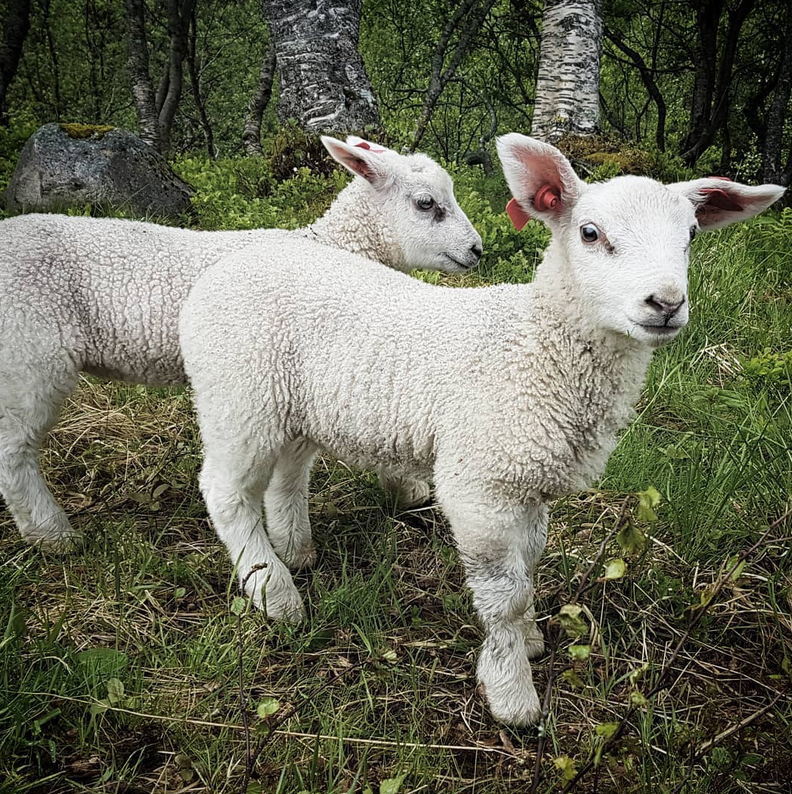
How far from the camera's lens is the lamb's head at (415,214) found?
3.70m

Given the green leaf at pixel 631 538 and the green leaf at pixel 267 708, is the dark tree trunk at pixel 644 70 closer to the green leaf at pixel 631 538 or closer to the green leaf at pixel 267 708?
the green leaf at pixel 631 538

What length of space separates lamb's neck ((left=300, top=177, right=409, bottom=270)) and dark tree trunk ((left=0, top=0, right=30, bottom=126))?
7121mm

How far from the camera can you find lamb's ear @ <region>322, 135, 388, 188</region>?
11.4ft

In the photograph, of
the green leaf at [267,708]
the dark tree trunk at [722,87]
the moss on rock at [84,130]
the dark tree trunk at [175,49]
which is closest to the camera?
the green leaf at [267,708]

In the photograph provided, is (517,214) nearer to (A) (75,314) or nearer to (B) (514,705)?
(B) (514,705)

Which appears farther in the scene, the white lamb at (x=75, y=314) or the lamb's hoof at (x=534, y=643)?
the white lamb at (x=75, y=314)

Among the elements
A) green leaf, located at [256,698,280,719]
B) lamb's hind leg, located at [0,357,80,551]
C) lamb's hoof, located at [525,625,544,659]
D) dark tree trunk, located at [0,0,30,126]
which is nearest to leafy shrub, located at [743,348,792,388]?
lamb's hoof, located at [525,625,544,659]

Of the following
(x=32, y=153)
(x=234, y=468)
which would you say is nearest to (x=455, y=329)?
(x=234, y=468)

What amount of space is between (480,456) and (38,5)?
52.7 ft

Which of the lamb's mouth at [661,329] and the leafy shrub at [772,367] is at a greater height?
the lamb's mouth at [661,329]

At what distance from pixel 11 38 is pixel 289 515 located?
8.94 m

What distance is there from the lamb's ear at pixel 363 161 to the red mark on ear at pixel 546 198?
5.18 ft

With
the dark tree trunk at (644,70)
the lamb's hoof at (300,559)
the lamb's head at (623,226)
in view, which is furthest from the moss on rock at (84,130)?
the dark tree trunk at (644,70)

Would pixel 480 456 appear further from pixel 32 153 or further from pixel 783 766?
pixel 32 153
